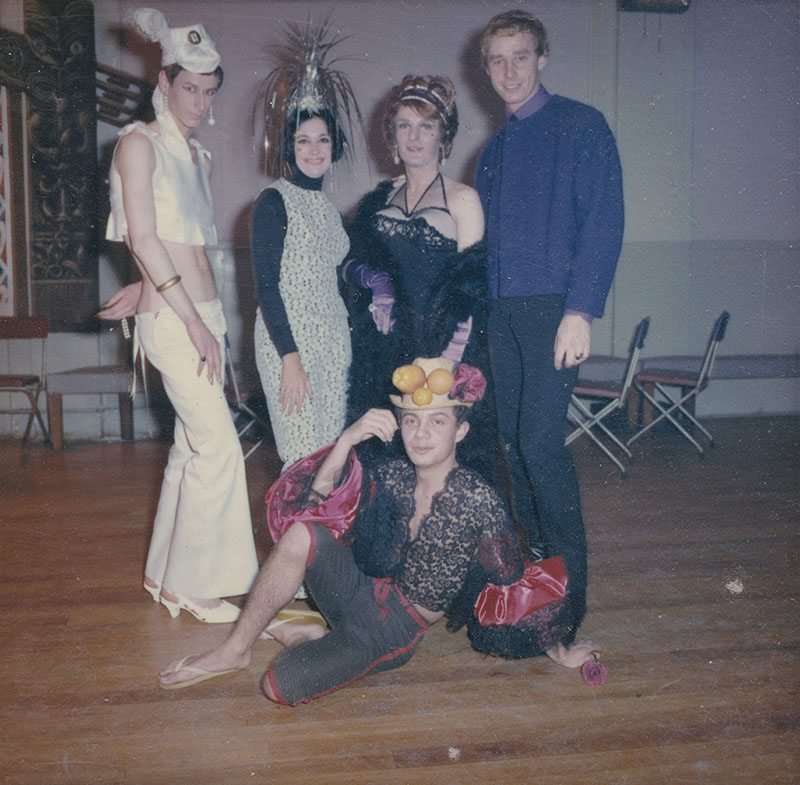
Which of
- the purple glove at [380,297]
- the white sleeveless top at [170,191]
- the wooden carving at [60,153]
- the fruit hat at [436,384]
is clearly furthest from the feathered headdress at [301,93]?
the wooden carving at [60,153]

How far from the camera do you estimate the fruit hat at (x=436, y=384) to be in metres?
1.96

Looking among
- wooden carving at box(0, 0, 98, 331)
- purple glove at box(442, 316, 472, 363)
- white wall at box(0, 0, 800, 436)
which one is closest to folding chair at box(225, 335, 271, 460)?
white wall at box(0, 0, 800, 436)

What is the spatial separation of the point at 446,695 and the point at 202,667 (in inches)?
25.3

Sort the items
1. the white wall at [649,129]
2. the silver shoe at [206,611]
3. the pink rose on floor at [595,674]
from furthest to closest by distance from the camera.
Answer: the white wall at [649,129]
the silver shoe at [206,611]
the pink rose on floor at [595,674]

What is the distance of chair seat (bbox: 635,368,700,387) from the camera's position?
203 inches

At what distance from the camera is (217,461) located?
2.37 m

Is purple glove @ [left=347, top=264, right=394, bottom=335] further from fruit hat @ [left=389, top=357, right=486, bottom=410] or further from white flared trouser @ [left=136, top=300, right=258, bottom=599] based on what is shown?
white flared trouser @ [left=136, top=300, right=258, bottom=599]

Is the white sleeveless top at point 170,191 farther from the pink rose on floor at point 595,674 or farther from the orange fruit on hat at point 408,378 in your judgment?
the pink rose on floor at point 595,674

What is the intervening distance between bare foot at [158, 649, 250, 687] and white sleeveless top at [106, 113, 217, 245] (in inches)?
45.7

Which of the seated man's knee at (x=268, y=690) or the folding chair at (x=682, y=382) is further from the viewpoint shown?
the folding chair at (x=682, y=382)

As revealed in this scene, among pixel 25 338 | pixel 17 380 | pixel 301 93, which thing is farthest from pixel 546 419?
pixel 25 338

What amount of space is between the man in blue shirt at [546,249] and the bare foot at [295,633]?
0.72m

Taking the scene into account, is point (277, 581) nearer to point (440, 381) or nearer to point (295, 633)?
point (295, 633)

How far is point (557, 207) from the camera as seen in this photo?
2.13 m
